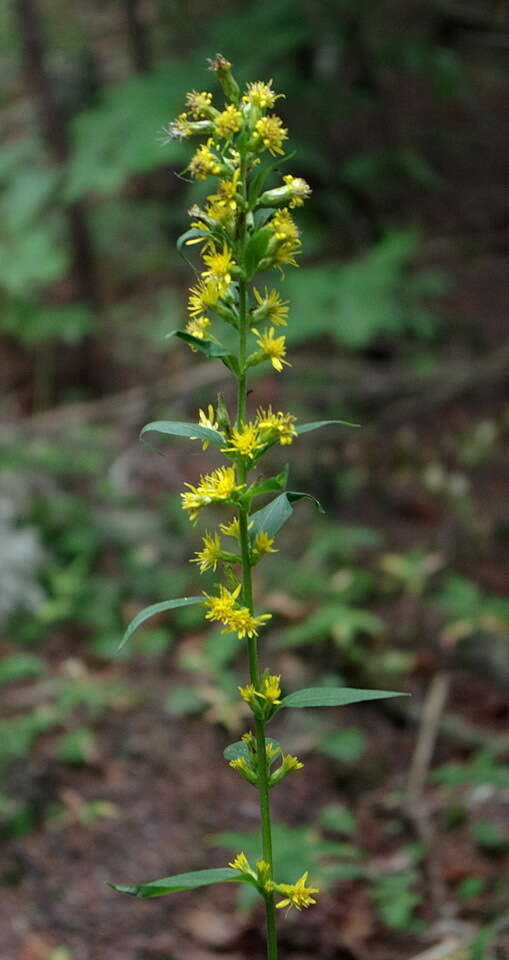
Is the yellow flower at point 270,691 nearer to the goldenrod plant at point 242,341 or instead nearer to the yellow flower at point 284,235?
the goldenrod plant at point 242,341

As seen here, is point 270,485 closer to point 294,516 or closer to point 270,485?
point 270,485

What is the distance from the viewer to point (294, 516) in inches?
195

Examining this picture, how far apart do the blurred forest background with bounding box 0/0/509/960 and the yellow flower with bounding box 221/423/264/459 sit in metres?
0.68

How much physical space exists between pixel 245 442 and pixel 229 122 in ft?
1.58

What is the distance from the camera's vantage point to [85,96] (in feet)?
24.7

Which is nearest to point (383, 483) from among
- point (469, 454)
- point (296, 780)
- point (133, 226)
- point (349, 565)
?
point (469, 454)

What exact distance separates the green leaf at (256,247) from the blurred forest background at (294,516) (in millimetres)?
509

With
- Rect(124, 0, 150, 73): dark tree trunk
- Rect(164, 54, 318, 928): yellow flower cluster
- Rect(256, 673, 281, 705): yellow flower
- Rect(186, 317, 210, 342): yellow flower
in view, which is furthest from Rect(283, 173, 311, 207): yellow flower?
Rect(124, 0, 150, 73): dark tree trunk

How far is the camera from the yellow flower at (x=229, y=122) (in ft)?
4.77

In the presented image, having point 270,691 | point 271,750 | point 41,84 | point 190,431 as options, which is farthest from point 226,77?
point 41,84

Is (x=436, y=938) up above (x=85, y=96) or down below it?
below

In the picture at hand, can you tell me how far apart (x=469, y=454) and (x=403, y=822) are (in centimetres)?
249

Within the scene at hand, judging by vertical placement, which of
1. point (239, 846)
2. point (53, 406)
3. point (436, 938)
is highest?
point (53, 406)

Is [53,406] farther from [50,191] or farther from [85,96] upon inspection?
[85,96]
